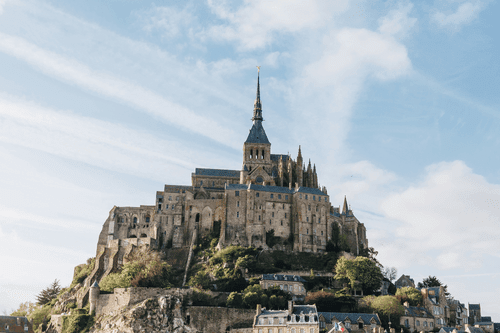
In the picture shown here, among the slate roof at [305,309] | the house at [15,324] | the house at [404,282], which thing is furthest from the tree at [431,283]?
the house at [15,324]

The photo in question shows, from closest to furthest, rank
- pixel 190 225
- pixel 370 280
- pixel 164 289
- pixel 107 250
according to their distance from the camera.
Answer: pixel 164 289 < pixel 370 280 < pixel 107 250 < pixel 190 225

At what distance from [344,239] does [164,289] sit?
3439 cm

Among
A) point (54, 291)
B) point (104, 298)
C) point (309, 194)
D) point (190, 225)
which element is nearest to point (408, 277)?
point (309, 194)

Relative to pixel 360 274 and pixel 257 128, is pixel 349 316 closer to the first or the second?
pixel 360 274

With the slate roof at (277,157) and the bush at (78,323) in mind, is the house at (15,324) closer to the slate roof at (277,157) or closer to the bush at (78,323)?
the bush at (78,323)

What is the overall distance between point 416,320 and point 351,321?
10281 millimetres

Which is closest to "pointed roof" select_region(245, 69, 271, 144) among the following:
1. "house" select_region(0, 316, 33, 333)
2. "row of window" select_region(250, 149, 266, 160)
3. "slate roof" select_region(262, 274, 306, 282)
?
"row of window" select_region(250, 149, 266, 160)

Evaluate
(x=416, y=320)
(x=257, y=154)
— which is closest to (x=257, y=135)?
(x=257, y=154)

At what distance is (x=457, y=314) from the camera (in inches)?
3524

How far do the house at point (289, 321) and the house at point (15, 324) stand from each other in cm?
3478

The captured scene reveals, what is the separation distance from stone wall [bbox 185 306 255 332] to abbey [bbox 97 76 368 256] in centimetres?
2077

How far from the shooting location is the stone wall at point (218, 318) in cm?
7294

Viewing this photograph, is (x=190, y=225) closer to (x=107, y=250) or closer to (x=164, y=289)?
(x=107, y=250)

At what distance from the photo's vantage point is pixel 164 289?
3046 inches
